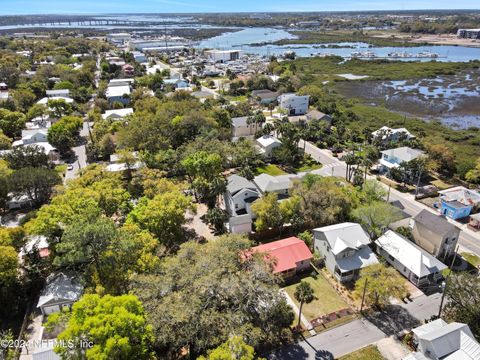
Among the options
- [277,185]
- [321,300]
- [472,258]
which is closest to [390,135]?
[277,185]

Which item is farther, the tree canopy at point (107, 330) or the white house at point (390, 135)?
the white house at point (390, 135)

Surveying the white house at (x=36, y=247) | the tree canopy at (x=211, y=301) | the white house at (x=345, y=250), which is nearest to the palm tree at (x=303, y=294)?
the tree canopy at (x=211, y=301)

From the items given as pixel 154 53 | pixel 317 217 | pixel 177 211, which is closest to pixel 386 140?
pixel 317 217

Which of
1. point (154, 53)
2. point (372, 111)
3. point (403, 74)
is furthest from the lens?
point (154, 53)

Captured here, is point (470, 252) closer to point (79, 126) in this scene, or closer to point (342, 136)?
point (342, 136)

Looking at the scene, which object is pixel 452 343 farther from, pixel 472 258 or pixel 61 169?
pixel 61 169

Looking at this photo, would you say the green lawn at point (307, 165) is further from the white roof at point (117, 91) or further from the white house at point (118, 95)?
the white roof at point (117, 91)
